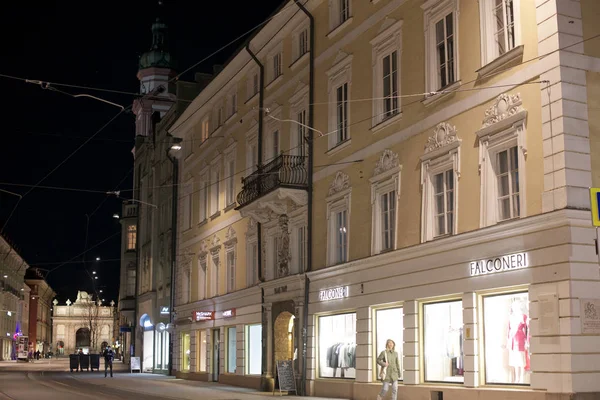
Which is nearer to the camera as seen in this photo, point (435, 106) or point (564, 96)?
point (564, 96)

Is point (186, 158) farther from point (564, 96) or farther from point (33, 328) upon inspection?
point (33, 328)

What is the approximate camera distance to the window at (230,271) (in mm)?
36184

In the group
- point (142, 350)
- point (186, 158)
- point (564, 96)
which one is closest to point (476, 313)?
point (564, 96)

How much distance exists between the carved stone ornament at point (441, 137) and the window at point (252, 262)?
13.6 meters

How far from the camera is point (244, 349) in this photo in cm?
3353

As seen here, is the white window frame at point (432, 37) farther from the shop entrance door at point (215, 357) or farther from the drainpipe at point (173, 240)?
the drainpipe at point (173, 240)

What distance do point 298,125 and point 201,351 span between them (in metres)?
15.1

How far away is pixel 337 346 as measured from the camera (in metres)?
25.7

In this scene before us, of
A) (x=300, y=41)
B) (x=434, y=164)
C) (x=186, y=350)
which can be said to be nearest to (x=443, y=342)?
(x=434, y=164)

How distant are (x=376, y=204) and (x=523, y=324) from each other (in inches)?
272

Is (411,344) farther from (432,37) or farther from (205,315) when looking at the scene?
(205,315)

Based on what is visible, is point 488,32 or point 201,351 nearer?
point 488,32

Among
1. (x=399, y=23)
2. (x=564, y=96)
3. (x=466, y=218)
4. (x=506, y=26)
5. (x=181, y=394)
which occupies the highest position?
(x=399, y=23)

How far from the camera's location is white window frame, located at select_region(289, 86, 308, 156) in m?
28.9
